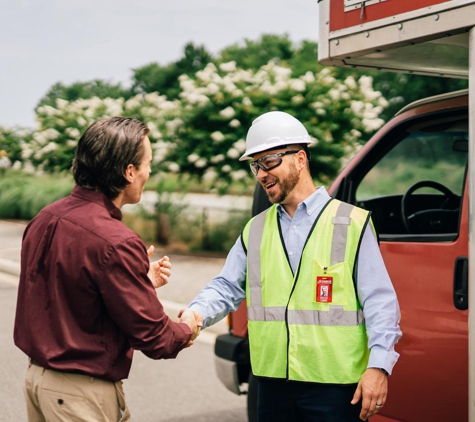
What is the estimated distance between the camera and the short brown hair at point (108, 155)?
8.32ft

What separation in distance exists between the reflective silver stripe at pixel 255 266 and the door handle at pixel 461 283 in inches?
34.5

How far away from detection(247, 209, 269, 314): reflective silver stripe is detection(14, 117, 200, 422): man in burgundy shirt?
58cm

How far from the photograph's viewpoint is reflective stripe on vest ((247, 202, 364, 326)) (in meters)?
2.92

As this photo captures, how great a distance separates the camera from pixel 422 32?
9.86ft

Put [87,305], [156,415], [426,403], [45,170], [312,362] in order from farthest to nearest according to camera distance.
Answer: [45,170], [156,415], [426,403], [312,362], [87,305]

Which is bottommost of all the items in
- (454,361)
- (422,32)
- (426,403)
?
(426,403)

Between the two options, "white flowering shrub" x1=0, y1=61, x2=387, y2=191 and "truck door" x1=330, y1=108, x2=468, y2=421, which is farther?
"white flowering shrub" x1=0, y1=61, x2=387, y2=191

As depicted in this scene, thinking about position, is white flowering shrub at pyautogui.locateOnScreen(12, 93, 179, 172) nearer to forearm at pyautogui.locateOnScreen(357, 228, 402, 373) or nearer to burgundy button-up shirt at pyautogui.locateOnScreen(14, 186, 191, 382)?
forearm at pyautogui.locateOnScreen(357, 228, 402, 373)

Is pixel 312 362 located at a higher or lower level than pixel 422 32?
lower

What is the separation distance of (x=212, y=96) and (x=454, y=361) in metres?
10.2

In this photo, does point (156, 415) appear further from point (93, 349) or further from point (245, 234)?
point (93, 349)

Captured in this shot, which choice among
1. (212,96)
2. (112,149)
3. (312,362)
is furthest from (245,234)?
(212,96)

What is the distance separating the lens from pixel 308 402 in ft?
9.60

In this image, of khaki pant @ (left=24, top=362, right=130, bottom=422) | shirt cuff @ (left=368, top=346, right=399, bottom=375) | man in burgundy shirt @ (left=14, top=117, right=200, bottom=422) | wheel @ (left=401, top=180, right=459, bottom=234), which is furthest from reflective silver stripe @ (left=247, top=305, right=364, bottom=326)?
wheel @ (left=401, top=180, right=459, bottom=234)
